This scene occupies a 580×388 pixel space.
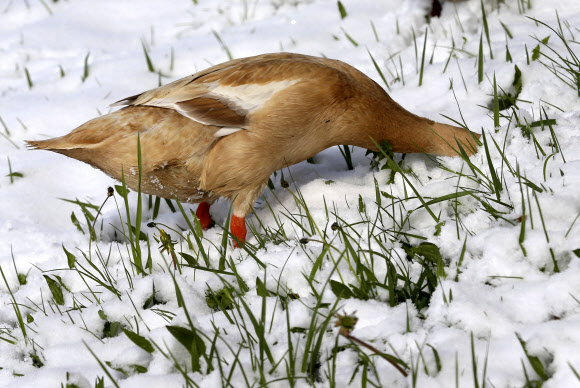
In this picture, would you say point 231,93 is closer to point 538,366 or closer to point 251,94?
point 251,94

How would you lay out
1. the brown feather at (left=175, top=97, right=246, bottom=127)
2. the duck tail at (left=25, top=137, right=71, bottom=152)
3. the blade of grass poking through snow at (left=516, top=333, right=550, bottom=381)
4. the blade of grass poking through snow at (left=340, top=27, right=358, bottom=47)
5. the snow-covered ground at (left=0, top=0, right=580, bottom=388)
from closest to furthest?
the blade of grass poking through snow at (left=516, top=333, right=550, bottom=381), the snow-covered ground at (left=0, top=0, right=580, bottom=388), the brown feather at (left=175, top=97, right=246, bottom=127), the duck tail at (left=25, top=137, right=71, bottom=152), the blade of grass poking through snow at (left=340, top=27, right=358, bottom=47)

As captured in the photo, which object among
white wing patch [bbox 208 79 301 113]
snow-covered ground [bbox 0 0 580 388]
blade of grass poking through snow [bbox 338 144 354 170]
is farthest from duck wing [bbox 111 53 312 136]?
blade of grass poking through snow [bbox 338 144 354 170]

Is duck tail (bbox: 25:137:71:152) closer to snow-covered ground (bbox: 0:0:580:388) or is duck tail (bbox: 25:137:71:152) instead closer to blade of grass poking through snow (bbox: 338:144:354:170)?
snow-covered ground (bbox: 0:0:580:388)

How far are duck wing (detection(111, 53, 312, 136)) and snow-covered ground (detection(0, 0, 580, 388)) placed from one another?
25.6 inches

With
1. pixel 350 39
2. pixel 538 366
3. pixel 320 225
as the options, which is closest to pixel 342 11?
pixel 350 39

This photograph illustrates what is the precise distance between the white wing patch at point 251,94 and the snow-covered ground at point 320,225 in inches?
25.8

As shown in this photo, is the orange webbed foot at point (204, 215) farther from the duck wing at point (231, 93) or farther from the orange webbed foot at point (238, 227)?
the duck wing at point (231, 93)

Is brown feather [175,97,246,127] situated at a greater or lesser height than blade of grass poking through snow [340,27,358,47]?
lesser

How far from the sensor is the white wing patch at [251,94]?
10.4 ft

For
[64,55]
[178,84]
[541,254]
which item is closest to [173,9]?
[64,55]

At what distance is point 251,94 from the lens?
125 inches

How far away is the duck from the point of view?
316cm

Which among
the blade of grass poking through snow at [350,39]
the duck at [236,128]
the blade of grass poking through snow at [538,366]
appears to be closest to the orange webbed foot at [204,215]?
Answer: the duck at [236,128]

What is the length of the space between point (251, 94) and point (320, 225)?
77cm
